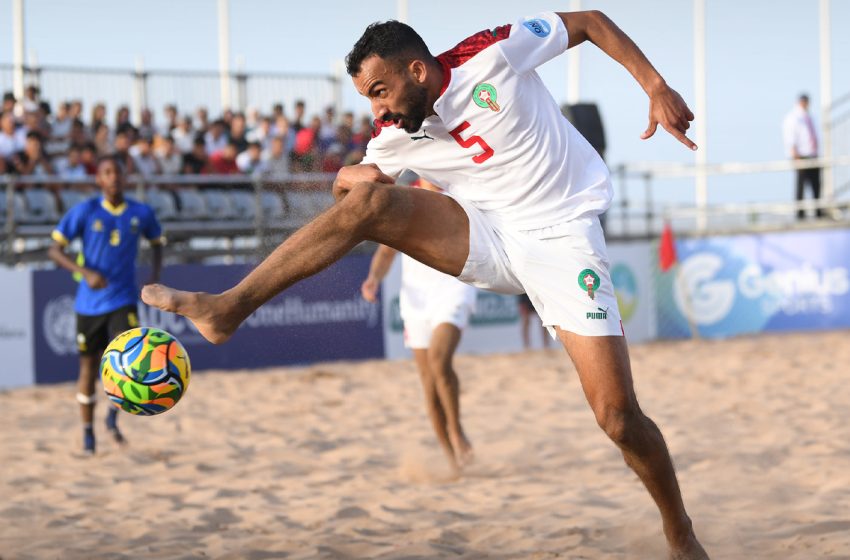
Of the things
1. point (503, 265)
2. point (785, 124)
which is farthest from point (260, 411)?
point (785, 124)

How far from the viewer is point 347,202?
12.3ft

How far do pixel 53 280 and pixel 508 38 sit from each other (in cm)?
935

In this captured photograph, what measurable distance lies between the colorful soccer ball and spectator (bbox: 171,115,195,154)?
10.5m

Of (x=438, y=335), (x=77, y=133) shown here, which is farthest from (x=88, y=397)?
(x=77, y=133)

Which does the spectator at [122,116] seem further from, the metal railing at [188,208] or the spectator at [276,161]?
the spectator at [276,161]

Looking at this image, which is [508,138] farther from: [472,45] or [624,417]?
[624,417]

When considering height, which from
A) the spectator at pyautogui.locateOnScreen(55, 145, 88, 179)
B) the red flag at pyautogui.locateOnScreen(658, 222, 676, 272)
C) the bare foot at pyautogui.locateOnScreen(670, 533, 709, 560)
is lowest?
the bare foot at pyautogui.locateOnScreen(670, 533, 709, 560)

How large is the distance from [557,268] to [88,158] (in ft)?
33.5

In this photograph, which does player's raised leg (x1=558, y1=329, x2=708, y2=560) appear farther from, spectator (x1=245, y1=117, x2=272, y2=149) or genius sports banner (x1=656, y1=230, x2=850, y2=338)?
genius sports banner (x1=656, y1=230, x2=850, y2=338)

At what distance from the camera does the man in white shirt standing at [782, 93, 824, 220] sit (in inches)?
701

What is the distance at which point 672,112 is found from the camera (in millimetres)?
3918

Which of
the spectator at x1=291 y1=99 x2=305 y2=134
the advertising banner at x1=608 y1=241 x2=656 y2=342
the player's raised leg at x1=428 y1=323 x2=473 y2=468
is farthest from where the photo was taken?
the advertising banner at x1=608 y1=241 x2=656 y2=342

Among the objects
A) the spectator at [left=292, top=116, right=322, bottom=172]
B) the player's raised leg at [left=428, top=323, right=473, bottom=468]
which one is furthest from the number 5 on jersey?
the spectator at [left=292, top=116, right=322, bottom=172]

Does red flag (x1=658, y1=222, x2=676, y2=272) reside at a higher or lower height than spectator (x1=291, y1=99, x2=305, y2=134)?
lower
